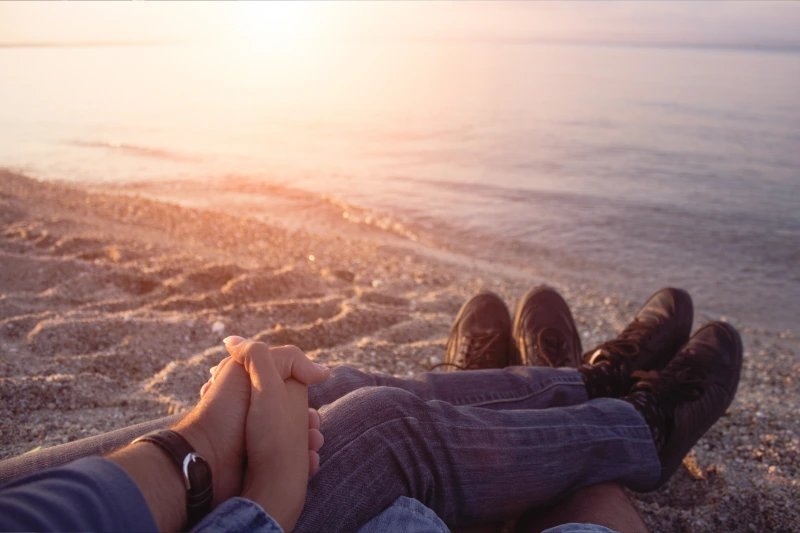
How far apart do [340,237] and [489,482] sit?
16.0 ft

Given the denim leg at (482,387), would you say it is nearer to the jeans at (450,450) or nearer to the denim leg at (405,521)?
→ the jeans at (450,450)

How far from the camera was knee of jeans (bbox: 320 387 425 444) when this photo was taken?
5.51 feet

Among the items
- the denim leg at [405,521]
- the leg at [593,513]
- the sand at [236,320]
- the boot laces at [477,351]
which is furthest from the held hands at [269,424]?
the boot laces at [477,351]

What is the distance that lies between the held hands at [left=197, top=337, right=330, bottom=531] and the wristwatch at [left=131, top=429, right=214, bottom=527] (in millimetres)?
70

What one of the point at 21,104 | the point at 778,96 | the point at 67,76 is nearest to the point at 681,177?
the point at 778,96

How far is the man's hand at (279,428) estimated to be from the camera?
1336 millimetres

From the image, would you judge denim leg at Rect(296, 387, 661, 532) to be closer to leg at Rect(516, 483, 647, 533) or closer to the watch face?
leg at Rect(516, 483, 647, 533)

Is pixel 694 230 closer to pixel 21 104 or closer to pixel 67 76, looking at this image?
pixel 21 104

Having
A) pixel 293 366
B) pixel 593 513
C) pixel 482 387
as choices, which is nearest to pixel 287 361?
pixel 293 366

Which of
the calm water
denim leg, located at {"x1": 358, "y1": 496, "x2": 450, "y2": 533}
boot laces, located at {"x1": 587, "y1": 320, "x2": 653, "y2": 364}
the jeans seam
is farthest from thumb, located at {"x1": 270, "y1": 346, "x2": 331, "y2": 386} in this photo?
the calm water

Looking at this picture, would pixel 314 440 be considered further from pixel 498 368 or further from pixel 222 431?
pixel 498 368

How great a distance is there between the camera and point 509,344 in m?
3.28

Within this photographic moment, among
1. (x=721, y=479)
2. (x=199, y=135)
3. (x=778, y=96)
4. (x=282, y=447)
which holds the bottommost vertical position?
(x=721, y=479)

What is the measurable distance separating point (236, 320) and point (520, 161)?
806cm
